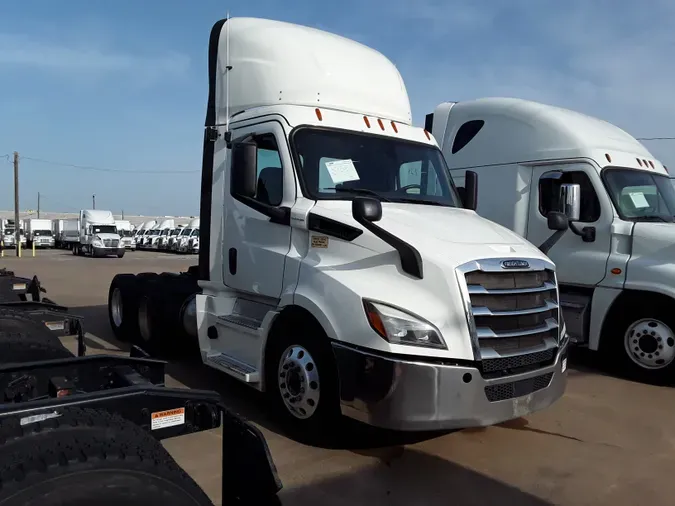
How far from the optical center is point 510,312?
435 centimetres

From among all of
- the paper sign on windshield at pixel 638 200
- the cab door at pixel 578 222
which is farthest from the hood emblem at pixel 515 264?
the paper sign on windshield at pixel 638 200

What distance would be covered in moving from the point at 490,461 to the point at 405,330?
4.59ft

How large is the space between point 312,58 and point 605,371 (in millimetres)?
5313

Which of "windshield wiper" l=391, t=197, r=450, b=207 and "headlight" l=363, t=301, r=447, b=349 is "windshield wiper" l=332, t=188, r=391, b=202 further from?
"headlight" l=363, t=301, r=447, b=349

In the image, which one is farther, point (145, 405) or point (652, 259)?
point (652, 259)

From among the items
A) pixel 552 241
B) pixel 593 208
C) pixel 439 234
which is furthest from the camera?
pixel 552 241

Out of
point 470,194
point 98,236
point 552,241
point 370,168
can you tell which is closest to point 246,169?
point 370,168

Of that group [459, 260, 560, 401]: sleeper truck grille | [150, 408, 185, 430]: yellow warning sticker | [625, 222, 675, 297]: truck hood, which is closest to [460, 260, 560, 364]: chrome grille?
[459, 260, 560, 401]: sleeper truck grille

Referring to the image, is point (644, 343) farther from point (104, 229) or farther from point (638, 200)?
point (104, 229)

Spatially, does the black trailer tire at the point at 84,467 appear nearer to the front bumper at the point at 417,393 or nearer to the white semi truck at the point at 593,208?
the front bumper at the point at 417,393

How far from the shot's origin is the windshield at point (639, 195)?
742cm

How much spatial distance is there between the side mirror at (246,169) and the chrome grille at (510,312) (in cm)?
206

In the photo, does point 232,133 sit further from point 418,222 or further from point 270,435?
point 270,435

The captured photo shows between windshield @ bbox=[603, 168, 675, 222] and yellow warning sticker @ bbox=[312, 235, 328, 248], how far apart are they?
14.5ft
